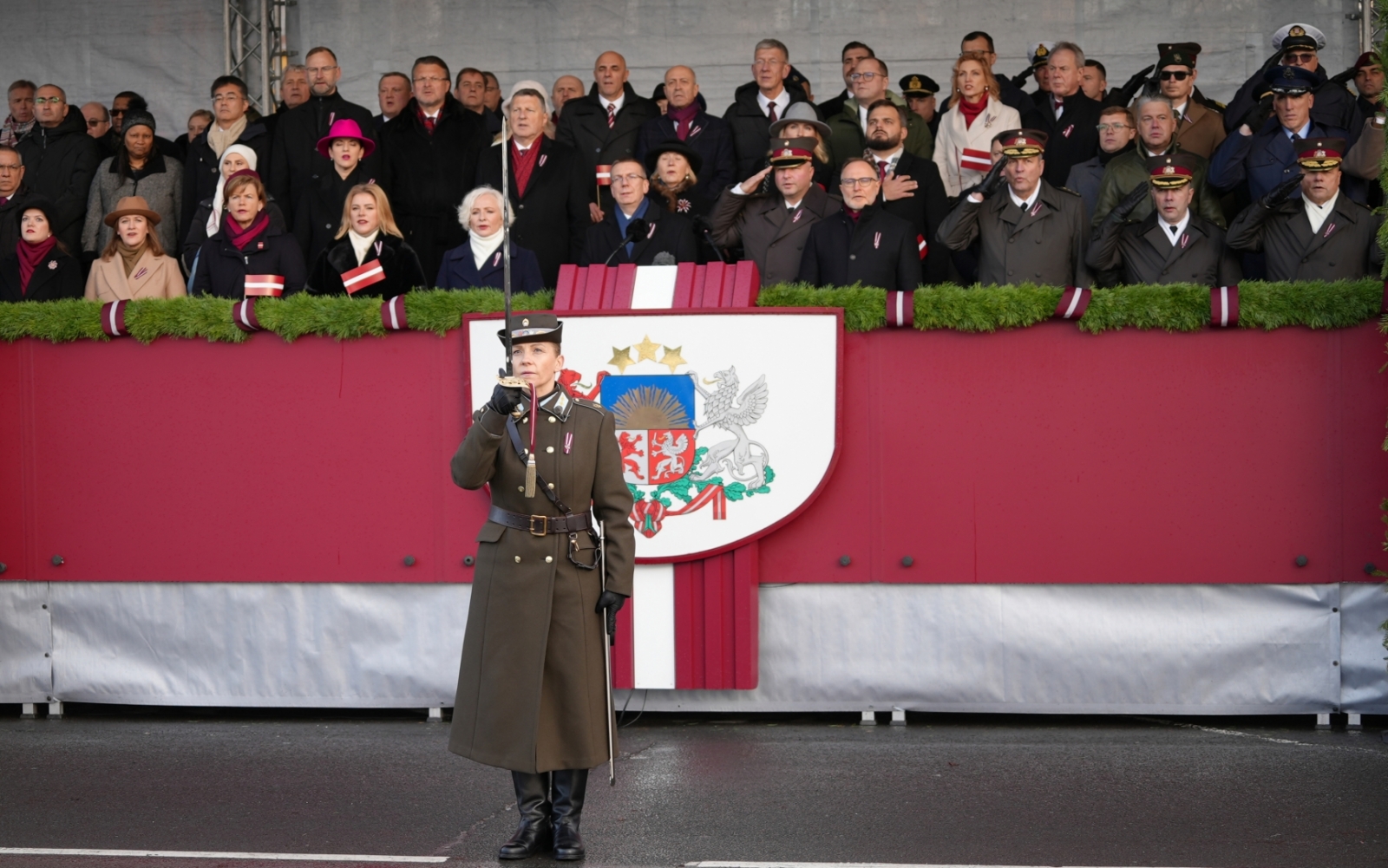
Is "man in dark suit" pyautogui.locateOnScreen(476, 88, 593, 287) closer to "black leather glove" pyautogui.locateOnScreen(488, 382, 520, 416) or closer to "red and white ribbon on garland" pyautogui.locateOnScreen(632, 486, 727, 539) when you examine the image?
"red and white ribbon on garland" pyautogui.locateOnScreen(632, 486, 727, 539)

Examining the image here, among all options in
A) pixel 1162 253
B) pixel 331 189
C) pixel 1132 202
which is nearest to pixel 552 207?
pixel 331 189

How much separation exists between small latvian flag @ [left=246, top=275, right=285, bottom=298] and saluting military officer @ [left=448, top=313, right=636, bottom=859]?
282 cm

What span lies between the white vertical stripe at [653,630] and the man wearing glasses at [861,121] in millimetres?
3591

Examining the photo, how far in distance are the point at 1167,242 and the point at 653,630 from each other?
3117mm

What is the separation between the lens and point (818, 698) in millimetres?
7699

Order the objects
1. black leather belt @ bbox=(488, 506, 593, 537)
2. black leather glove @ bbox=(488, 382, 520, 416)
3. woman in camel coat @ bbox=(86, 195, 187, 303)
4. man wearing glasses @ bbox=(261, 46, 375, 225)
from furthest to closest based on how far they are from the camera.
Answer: man wearing glasses @ bbox=(261, 46, 375, 225), woman in camel coat @ bbox=(86, 195, 187, 303), black leather belt @ bbox=(488, 506, 593, 537), black leather glove @ bbox=(488, 382, 520, 416)

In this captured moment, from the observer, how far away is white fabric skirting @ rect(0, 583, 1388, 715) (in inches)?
293

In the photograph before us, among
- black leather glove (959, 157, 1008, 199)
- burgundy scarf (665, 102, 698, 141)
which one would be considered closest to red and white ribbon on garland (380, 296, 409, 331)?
black leather glove (959, 157, 1008, 199)

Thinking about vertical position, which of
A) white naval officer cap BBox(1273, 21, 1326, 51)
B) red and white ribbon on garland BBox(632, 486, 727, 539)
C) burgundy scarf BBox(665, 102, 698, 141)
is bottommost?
red and white ribbon on garland BBox(632, 486, 727, 539)

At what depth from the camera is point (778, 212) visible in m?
8.77

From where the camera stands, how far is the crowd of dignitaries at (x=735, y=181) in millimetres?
8266

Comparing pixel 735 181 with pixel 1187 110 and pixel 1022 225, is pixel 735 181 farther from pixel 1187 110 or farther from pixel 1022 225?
pixel 1187 110

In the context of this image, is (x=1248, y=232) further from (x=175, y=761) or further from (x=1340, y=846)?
(x=175, y=761)

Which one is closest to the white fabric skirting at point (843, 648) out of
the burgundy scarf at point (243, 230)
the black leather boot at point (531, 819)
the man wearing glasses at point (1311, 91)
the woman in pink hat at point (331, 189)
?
the burgundy scarf at point (243, 230)
